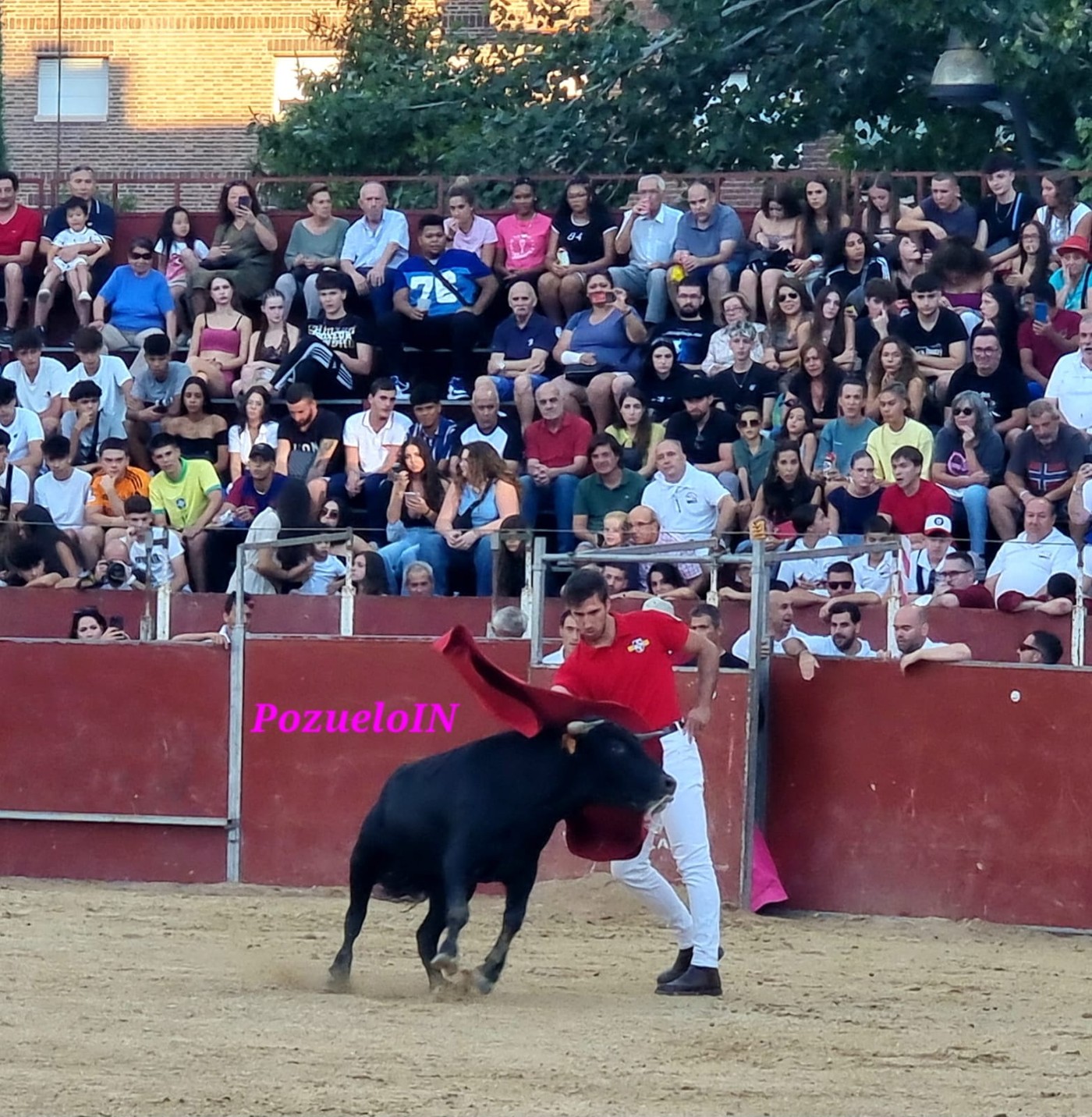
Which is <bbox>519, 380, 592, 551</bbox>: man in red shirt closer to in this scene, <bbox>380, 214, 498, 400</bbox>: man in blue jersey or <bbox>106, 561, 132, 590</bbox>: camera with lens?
<bbox>380, 214, 498, 400</bbox>: man in blue jersey

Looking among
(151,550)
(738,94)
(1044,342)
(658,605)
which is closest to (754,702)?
(658,605)

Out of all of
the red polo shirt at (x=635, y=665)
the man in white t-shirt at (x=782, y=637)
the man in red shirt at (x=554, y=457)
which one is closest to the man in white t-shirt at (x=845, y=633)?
the man in white t-shirt at (x=782, y=637)

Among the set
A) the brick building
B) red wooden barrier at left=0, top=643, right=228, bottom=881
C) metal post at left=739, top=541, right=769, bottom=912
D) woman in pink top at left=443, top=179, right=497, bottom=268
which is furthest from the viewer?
the brick building

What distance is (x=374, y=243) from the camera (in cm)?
1620

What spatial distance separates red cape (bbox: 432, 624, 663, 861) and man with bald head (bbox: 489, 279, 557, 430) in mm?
6697

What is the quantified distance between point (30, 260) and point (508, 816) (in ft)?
32.8

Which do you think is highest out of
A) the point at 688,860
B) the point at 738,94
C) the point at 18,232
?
the point at 738,94

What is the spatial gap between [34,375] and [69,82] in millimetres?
18838

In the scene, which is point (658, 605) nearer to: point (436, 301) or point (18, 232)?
point (436, 301)

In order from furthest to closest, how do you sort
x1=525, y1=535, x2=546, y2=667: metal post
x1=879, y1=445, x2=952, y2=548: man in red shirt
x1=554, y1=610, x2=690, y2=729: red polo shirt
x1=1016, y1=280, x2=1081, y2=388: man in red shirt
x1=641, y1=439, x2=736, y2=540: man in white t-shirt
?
x1=1016, y1=280, x2=1081, y2=388: man in red shirt < x1=641, y1=439, x2=736, y2=540: man in white t-shirt < x1=879, y1=445, x2=952, y2=548: man in red shirt < x1=525, y1=535, x2=546, y2=667: metal post < x1=554, y1=610, x2=690, y2=729: red polo shirt

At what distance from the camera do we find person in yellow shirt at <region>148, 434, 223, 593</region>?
14031mm

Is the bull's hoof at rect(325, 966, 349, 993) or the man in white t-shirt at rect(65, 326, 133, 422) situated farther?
the man in white t-shirt at rect(65, 326, 133, 422)

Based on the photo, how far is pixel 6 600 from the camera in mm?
13195

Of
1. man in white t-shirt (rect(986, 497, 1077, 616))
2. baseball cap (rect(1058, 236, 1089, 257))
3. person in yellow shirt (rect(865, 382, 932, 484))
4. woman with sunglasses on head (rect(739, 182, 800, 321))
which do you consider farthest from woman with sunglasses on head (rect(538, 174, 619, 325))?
man in white t-shirt (rect(986, 497, 1077, 616))
